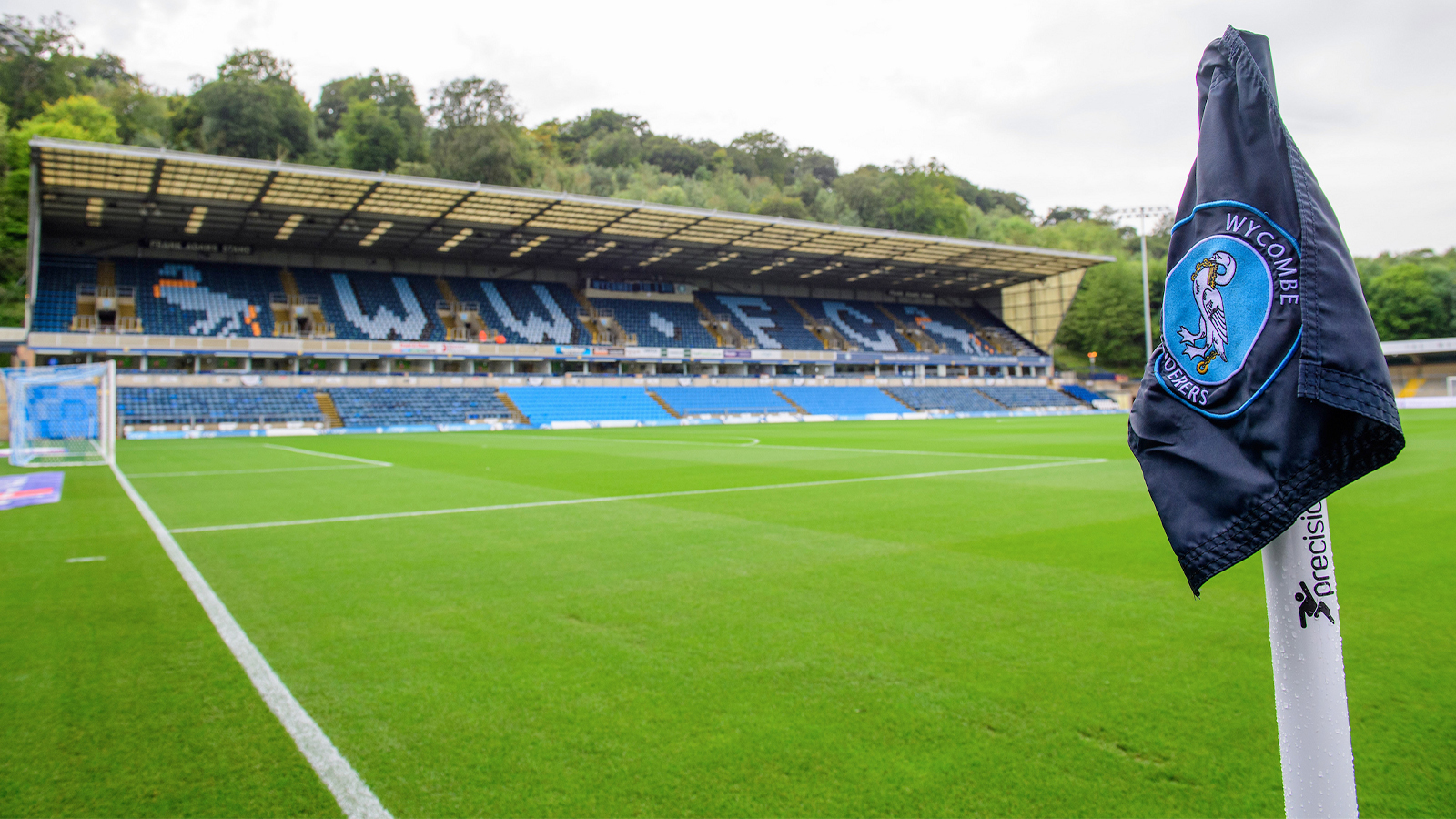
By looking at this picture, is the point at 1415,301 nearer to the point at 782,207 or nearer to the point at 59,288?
the point at 782,207

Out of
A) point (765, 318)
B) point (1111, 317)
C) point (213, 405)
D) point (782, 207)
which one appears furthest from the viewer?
point (782, 207)

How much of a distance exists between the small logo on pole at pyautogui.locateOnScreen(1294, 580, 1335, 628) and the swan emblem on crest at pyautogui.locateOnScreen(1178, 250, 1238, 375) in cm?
37

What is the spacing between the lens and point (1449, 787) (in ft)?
9.32

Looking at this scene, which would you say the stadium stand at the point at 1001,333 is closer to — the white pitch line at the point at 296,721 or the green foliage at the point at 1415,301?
the green foliage at the point at 1415,301

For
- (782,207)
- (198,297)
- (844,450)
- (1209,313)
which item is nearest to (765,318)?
(782,207)

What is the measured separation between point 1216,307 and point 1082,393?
213ft

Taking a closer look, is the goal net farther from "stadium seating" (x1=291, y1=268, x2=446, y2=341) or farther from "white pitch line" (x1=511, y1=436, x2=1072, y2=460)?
"stadium seating" (x1=291, y1=268, x2=446, y2=341)

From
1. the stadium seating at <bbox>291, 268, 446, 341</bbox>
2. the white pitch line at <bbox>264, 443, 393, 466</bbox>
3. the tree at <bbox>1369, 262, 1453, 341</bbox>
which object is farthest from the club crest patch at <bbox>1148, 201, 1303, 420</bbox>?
the tree at <bbox>1369, 262, 1453, 341</bbox>

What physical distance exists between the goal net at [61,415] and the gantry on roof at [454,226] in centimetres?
922

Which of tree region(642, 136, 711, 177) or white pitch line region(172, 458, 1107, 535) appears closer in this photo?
white pitch line region(172, 458, 1107, 535)

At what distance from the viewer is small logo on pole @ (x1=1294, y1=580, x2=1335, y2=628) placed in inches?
48.6

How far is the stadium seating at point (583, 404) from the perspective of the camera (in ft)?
Result: 140

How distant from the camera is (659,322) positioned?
55.0 metres

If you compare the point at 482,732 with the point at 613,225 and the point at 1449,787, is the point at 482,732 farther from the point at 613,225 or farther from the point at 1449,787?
the point at 613,225
